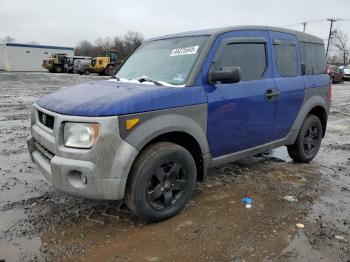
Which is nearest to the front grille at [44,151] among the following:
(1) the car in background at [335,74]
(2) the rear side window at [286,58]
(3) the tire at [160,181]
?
(3) the tire at [160,181]

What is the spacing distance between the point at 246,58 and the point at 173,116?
1.45m

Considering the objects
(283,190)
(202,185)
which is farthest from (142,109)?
(283,190)

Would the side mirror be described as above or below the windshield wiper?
above

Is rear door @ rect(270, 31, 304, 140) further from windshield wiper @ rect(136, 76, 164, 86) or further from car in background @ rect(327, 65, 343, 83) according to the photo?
car in background @ rect(327, 65, 343, 83)

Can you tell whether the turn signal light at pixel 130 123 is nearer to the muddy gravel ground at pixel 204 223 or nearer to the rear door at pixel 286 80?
the muddy gravel ground at pixel 204 223

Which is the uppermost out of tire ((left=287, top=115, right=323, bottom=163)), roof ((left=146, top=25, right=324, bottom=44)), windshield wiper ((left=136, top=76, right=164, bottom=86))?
roof ((left=146, top=25, right=324, bottom=44))

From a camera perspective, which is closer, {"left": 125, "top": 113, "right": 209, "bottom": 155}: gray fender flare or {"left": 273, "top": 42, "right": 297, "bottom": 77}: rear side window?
{"left": 125, "top": 113, "right": 209, "bottom": 155}: gray fender flare

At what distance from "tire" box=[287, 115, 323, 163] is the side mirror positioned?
7.11 ft

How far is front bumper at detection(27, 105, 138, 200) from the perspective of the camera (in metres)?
Answer: 3.22

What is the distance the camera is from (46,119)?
12.3ft

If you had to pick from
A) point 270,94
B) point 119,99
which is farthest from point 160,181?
point 270,94

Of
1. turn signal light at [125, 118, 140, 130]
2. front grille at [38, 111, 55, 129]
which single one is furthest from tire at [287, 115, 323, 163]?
front grille at [38, 111, 55, 129]

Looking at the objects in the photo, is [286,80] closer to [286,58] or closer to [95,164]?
[286,58]

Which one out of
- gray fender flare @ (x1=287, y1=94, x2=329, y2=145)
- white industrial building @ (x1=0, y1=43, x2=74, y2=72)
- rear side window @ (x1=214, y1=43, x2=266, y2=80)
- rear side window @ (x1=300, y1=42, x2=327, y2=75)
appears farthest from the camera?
white industrial building @ (x1=0, y1=43, x2=74, y2=72)
